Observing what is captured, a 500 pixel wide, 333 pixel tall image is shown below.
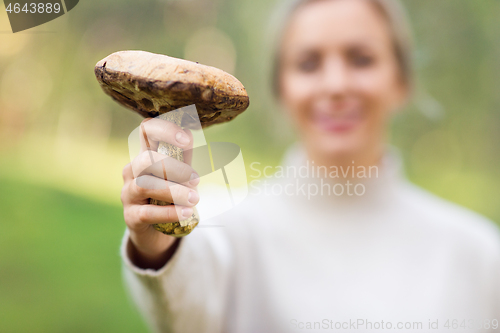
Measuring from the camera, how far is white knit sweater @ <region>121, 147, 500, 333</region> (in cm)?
127

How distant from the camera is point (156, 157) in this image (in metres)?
0.60

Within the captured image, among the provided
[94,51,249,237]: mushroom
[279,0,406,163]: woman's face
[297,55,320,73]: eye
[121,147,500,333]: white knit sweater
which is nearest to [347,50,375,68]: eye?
[279,0,406,163]: woman's face

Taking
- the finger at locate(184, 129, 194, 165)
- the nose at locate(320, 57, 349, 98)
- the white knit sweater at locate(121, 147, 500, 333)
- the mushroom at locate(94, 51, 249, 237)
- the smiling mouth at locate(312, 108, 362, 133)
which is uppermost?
the nose at locate(320, 57, 349, 98)

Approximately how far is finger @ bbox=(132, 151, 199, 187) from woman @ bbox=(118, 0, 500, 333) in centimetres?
61

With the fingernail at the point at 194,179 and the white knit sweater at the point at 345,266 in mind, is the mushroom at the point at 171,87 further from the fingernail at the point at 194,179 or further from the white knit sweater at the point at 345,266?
the white knit sweater at the point at 345,266

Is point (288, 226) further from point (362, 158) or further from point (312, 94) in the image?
point (312, 94)

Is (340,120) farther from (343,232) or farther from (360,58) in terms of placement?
(343,232)

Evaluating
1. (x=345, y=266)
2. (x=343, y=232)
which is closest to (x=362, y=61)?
(x=343, y=232)

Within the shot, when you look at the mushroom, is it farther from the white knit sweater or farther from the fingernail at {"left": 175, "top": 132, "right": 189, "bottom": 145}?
the white knit sweater

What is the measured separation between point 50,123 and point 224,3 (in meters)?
2.68

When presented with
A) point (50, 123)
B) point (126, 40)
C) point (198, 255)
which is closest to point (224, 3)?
point (126, 40)

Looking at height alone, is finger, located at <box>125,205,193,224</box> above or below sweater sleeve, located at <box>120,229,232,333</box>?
above

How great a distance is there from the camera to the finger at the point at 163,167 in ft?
1.94

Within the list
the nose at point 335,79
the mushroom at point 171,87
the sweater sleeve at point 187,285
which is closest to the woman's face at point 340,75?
the nose at point 335,79
